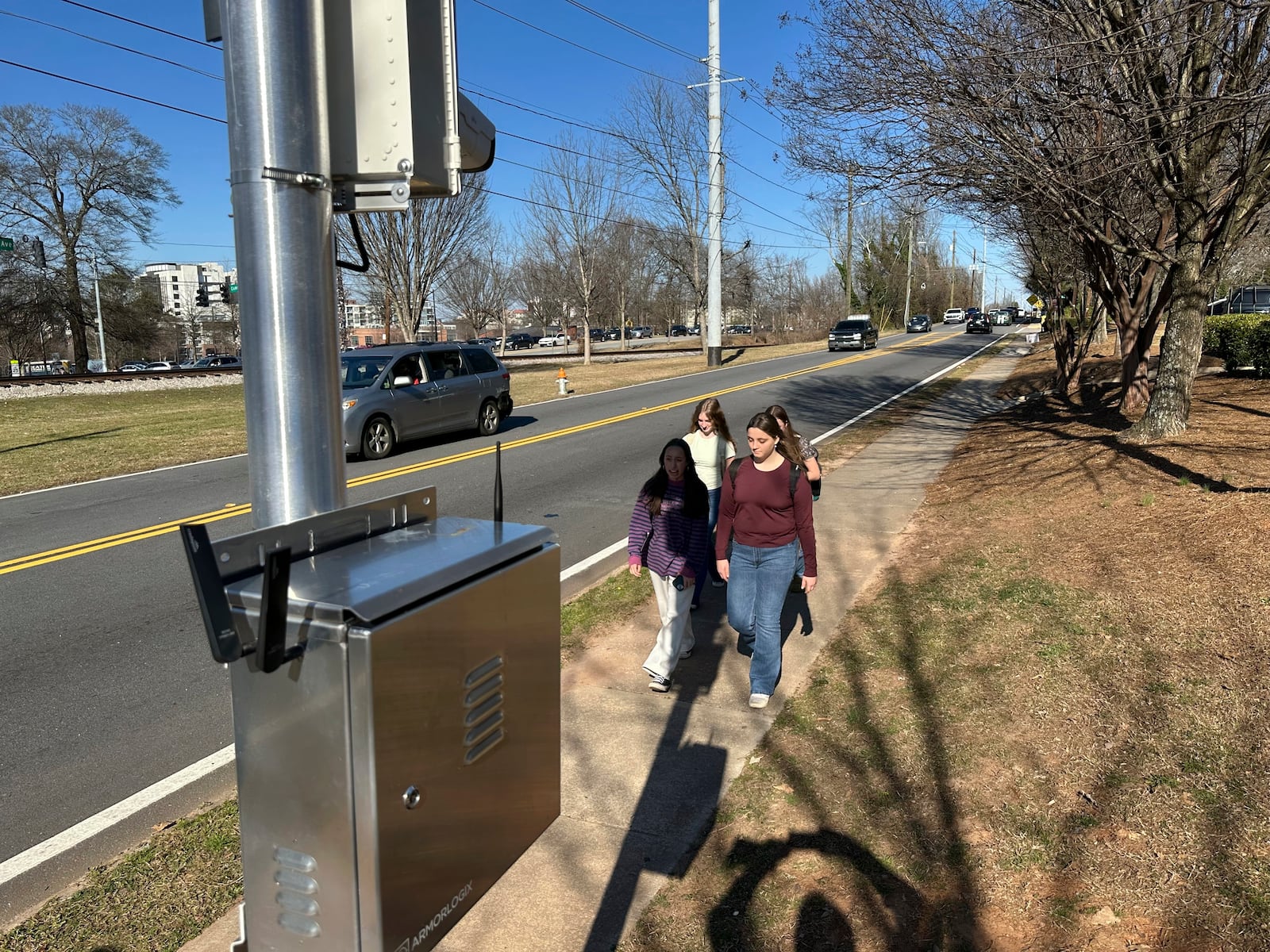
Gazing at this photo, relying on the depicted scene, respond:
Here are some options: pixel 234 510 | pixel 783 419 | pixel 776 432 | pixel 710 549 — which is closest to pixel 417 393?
pixel 234 510

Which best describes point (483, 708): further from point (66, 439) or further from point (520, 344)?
point (520, 344)

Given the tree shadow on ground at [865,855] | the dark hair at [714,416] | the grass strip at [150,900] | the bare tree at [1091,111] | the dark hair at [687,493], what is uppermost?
the bare tree at [1091,111]

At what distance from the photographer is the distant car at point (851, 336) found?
4147cm

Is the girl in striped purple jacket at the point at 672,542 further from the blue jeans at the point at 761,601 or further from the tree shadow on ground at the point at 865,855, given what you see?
the tree shadow on ground at the point at 865,855

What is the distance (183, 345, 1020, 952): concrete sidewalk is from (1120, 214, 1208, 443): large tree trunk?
4703 mm

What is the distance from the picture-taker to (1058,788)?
3.82m

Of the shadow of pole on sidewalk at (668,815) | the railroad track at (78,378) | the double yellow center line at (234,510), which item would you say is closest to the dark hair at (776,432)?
the shadow of pole on sidewalk at (668,815)

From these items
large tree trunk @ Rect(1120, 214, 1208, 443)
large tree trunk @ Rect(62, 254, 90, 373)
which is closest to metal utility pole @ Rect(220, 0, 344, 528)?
large tree trunk @ Rect(1120, 214, 1208, 443)

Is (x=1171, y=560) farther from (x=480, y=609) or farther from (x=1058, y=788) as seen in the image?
(x=480, y=609)

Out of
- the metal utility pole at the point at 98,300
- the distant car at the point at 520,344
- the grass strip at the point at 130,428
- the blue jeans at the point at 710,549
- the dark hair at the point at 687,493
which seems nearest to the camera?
the dark hair at the point at 687,493

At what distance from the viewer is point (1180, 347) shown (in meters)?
9.77

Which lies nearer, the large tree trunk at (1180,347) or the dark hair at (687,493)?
the dark hair at (687,493)

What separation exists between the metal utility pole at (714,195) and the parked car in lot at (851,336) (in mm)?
8877

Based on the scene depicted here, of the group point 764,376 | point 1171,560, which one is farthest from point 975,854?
point 764,376
